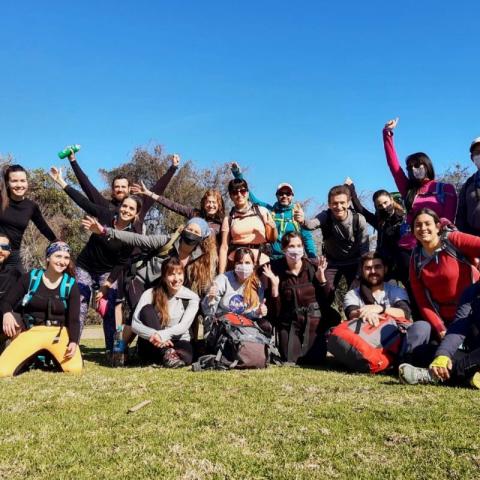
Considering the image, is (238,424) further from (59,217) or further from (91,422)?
(59,217)

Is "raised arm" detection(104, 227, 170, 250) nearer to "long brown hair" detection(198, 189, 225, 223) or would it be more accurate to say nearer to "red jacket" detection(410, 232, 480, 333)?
"long brown hair" detection(198, 189, 225, 223)

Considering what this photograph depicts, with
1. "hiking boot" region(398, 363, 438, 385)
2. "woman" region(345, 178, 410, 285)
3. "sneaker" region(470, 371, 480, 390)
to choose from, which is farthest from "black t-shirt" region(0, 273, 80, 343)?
"sneaker" region(470, 371, 480, 390)

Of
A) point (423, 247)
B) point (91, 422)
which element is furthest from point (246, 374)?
point (423, 247)

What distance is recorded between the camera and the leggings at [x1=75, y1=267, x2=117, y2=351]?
720cm

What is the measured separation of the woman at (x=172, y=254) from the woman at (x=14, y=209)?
1.32 meters

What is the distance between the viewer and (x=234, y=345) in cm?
605

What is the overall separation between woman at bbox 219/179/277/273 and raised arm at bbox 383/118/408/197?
6.48 ft

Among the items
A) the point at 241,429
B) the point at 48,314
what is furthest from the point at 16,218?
the point at 241,429

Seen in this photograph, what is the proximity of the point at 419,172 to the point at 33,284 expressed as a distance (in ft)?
18.2

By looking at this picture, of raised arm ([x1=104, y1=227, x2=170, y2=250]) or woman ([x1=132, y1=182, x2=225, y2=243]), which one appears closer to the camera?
raised arm ([x1=104, y1=227, x2=170, y2=250])

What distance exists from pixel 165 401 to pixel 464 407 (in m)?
2.53

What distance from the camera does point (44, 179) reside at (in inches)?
1166

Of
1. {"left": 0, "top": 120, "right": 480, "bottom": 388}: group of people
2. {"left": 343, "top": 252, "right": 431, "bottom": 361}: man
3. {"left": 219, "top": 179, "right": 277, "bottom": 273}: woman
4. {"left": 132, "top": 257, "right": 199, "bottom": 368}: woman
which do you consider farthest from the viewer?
{"left": 219, "top": 179, "right": 277, "bottom": 273}: woman

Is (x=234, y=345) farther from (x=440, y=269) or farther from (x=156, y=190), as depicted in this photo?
(x=156, y=190)
